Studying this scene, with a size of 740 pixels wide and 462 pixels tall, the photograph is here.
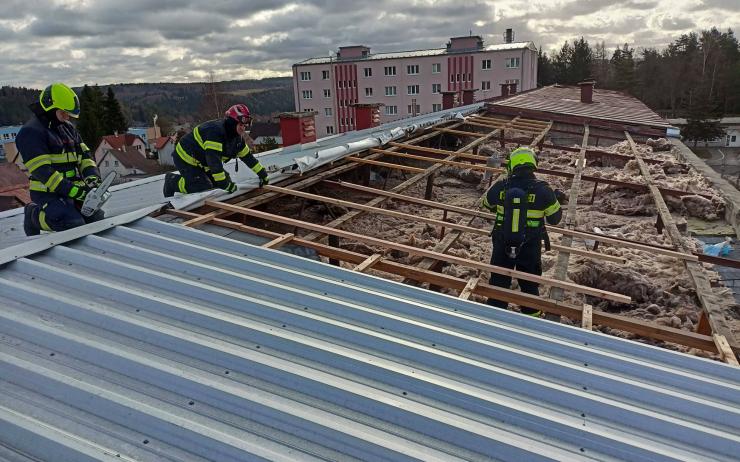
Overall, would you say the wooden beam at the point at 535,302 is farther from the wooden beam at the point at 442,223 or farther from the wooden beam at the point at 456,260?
the wooden beam at the point at 442,223

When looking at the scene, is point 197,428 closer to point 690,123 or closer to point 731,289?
point 731,289

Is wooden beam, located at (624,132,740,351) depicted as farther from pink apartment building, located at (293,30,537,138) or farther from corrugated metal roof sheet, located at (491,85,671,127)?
pink apartment building, located at (293,30,537,138)

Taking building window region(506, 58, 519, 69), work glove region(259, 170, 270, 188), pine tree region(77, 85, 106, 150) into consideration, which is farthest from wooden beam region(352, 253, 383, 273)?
pine tree region(77, 85, 106, 150)

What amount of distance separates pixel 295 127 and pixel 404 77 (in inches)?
1462

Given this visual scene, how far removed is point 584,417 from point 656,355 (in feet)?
2.97

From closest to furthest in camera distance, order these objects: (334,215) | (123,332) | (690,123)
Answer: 1. (123,332)
2. (334,215)
3. (690,123)

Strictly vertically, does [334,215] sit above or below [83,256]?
below

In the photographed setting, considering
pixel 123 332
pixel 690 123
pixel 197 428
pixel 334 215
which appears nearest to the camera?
pixel 197 428

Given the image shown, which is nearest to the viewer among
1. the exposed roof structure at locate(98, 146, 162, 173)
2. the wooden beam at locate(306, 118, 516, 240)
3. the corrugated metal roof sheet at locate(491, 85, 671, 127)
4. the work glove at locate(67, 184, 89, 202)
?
the work glove at locate(67, 184, 89, 202)

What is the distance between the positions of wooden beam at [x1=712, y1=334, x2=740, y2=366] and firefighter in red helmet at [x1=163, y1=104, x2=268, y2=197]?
4779mm

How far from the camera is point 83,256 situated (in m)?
A: 3.63

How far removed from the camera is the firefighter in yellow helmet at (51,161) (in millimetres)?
4266

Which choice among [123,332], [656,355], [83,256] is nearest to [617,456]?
[656,355]

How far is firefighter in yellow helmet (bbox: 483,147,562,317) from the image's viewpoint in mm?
4695
